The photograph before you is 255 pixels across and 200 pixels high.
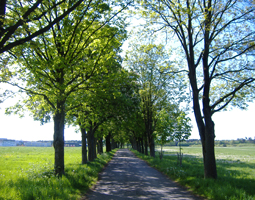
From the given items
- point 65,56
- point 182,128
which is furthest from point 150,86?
point 65,56

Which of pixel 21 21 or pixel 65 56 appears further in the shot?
pixel 65 56

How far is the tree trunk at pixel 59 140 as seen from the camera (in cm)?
1117

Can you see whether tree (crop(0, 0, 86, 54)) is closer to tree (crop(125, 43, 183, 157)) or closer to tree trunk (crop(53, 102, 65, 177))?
tree trunk (crop(53, 102, 65, 177))

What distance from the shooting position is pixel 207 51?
10742 mm

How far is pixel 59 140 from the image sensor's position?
1147cm

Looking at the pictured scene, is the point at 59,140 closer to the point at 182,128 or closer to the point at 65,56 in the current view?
the point at 65,56

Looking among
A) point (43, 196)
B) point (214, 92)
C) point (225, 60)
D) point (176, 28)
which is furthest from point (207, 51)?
point (43, 196)

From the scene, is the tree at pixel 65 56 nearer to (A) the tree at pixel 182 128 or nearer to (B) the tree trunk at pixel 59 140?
(B) the tree trunk at pixel 59 140

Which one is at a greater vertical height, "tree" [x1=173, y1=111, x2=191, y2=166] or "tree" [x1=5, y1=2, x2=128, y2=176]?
"tree" [x1=5, y1=2, x2=128, y2=176]

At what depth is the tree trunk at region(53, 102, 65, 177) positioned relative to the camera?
1117 centimetres

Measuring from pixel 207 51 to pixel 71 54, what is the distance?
698 cm

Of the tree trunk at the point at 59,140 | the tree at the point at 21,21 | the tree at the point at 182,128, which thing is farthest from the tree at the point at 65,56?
the tree at the point at 182,128

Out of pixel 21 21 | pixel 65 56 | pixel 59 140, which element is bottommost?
pixel 59 140

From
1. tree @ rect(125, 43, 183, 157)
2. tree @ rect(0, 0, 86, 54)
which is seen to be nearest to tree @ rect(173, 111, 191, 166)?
tree @ rect(125, 43, 183, 157)
